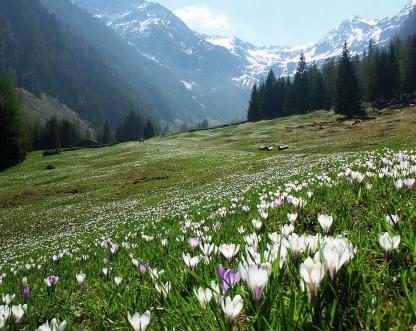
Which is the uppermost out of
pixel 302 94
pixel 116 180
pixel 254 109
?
pixel 302 94

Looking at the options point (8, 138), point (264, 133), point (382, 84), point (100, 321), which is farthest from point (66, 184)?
point (382, 84)

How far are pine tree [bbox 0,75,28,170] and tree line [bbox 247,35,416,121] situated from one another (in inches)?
3420

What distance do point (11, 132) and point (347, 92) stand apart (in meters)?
92.7

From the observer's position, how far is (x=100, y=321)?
8.71 ft

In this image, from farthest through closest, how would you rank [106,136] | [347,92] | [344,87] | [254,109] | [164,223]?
[106,136] → [254,109] → [344,87] → [347,92] → [164,223]

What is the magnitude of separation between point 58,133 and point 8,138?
49990mm

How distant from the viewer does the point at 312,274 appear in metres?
1.47

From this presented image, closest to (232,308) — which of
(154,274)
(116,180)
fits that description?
(154,274)

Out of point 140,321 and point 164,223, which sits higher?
point 140,321

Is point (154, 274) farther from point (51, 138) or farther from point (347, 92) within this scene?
point (51, 138)

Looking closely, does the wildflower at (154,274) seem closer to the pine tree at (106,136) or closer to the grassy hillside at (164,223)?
the grassy hillside at (164,223)

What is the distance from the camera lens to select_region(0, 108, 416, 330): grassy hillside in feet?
6.43

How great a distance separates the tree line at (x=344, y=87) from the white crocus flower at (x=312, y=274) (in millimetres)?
108765

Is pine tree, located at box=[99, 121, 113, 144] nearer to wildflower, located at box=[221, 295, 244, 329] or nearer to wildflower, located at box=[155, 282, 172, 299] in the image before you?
wildflower, located at box=[155, 282, 172, 299]
